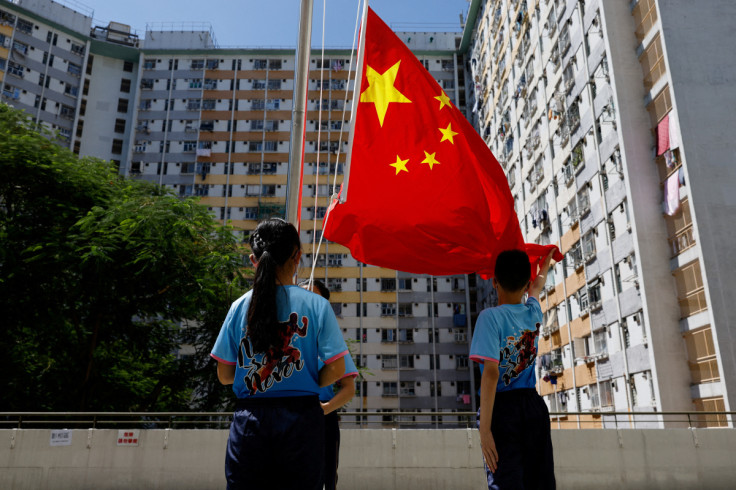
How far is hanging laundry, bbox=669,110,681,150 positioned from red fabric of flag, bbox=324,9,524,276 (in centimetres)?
1640

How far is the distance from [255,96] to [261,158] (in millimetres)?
5930

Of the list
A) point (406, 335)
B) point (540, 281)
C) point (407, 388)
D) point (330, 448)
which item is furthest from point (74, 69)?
point (540, 281)

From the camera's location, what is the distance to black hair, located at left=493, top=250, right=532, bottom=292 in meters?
3.39

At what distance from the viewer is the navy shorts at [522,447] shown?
A: 9.75 ft

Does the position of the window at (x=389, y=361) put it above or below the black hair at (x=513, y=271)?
above

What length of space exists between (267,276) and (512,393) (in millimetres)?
1472

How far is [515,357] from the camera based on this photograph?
3217 mm

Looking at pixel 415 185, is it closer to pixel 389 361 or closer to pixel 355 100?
pixel 355 100

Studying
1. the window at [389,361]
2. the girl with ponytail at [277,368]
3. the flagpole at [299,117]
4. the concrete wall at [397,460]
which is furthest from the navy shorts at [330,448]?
the window at [389,361]

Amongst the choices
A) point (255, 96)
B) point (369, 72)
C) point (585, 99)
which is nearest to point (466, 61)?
point (255, 96)

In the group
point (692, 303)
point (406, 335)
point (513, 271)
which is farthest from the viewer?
point (406, 335)

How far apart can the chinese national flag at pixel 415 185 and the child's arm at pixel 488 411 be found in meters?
2.20

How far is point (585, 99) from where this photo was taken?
1027 inches

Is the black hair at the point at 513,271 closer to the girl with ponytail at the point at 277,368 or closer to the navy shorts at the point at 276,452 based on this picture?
the girl with ponytail at the point at 277,368
